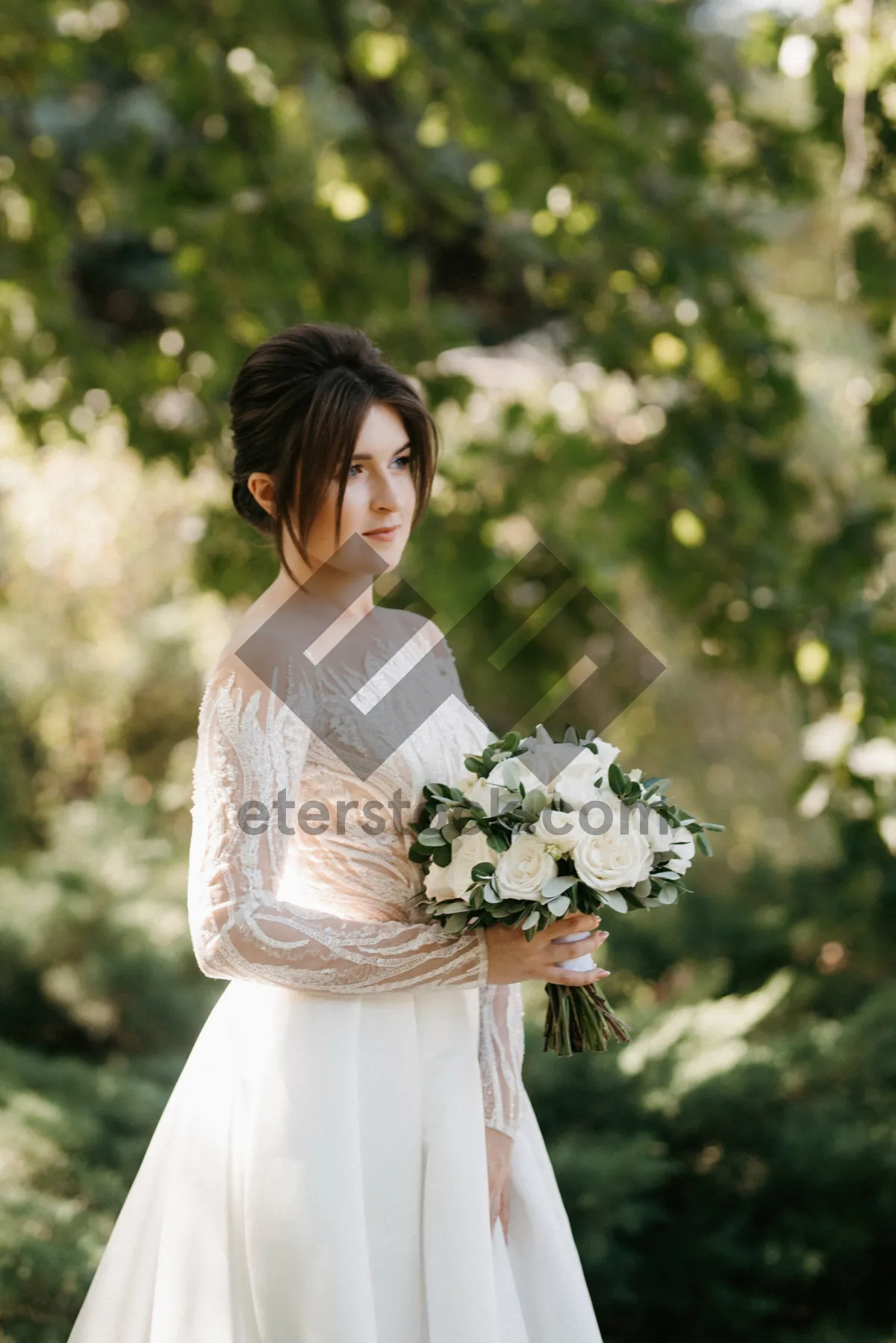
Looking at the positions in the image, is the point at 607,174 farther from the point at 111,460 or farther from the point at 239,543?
the point at 111,460

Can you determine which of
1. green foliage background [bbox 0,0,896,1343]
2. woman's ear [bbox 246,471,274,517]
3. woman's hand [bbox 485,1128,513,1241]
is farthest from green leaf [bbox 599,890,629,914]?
green foliage background [bbox 0,0,896,1343]

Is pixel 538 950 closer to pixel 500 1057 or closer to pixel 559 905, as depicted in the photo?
pixel 559 905

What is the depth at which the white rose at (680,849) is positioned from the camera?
5.79ft

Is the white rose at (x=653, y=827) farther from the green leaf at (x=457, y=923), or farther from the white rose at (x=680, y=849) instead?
the green leaf at (x=457, y=923)

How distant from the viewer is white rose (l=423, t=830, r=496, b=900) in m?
1.71

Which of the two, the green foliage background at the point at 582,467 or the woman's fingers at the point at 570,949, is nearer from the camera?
the woman's fingers at the point at 570,949

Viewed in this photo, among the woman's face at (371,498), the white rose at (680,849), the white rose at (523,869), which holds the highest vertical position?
the woman's face at (371,498)

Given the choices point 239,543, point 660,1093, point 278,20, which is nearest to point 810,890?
point 660,1093

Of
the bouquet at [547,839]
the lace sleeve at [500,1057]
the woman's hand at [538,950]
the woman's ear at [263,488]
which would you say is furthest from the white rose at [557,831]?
the woman's ear at [263,488]

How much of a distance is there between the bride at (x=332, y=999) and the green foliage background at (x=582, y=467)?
109cm

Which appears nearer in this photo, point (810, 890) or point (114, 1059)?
point (114, 1059)

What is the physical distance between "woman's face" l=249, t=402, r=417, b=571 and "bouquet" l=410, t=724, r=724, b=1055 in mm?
364

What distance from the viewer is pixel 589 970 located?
1.80m

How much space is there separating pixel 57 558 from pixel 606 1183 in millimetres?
5910
